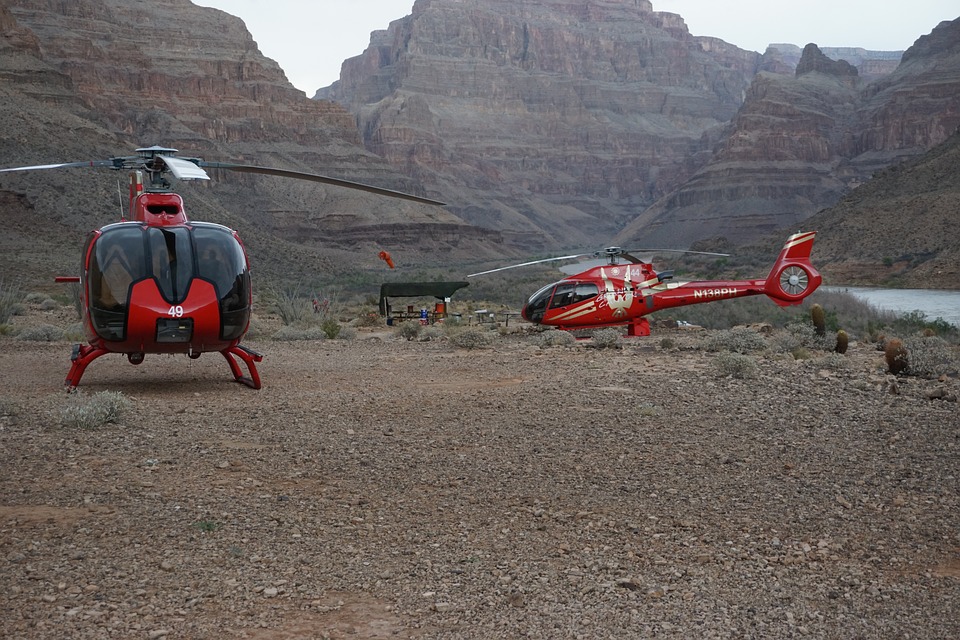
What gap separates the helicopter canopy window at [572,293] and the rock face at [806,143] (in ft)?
444

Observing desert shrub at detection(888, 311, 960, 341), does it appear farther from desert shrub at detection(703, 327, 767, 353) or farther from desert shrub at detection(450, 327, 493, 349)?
desert shrub at detection(450, 327, 493, 349)

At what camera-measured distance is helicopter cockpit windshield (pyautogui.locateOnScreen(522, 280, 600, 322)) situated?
819 inches

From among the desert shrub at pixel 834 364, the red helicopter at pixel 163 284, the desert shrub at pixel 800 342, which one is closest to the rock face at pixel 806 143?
the desert shrub at pixel 800 342

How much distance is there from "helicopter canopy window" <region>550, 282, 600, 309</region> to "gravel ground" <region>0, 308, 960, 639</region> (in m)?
9.43

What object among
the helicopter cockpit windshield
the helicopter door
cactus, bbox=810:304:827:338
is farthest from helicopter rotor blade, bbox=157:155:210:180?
cactus, bbox=810:304:827:338

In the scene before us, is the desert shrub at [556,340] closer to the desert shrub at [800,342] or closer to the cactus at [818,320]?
the desert shrub at [800,342]

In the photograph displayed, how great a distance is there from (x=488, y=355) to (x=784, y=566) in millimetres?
11916

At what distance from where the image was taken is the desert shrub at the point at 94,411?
28.9ft

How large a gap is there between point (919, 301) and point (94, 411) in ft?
151

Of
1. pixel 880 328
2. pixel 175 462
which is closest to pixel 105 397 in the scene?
pixel 175 462

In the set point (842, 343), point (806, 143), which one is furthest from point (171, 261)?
point (806, 143)

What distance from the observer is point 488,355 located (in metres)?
17.3

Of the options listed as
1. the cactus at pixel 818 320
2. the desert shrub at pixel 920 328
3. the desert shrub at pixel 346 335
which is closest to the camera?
the cactus at pixel 818 320

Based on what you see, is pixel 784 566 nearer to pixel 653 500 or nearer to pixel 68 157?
pixel 653 500
